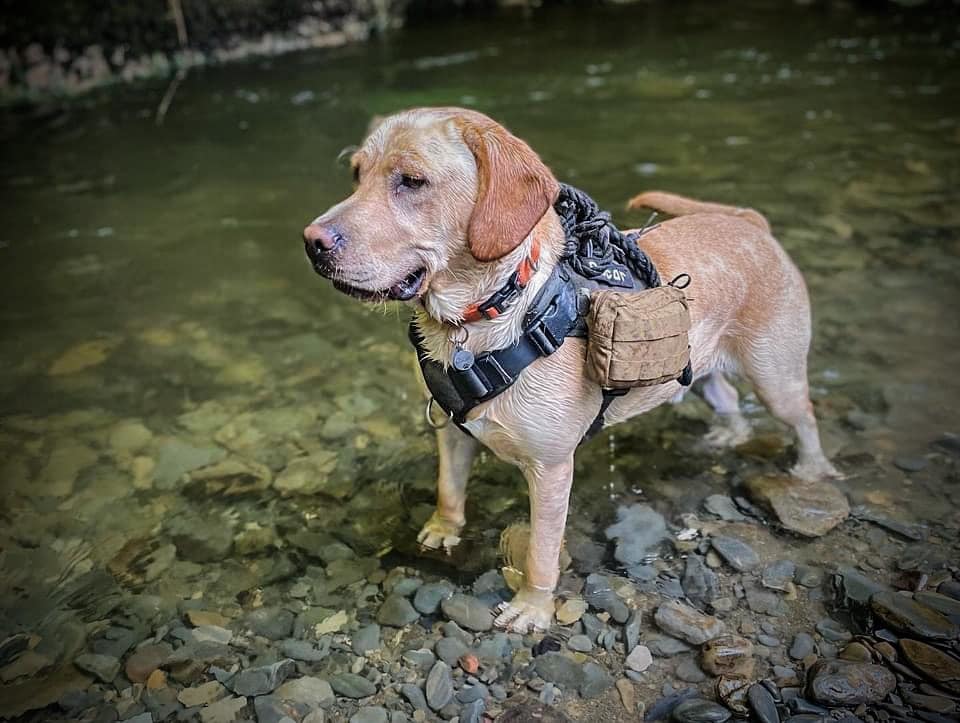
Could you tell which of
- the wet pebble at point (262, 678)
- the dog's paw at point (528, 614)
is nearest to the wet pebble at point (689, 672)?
the dog's paw at point (528, 614)

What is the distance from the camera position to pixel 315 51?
16.0 metres

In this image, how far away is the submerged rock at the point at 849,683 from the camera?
3332mm

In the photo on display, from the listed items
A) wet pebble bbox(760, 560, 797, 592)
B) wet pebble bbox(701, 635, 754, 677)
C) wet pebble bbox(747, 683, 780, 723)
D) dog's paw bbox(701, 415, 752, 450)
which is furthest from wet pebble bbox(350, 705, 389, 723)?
dog's paw bbox(701, 415, 752, 450)

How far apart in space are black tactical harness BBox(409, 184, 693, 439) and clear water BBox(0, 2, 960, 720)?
1231 millimetres

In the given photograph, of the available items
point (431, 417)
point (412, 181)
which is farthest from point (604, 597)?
point (412, 181)

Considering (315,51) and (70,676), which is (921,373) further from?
(315,51)

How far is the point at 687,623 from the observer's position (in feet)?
12.4

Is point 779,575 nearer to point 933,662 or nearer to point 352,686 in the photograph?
point 933,662

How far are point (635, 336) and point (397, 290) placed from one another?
956mm

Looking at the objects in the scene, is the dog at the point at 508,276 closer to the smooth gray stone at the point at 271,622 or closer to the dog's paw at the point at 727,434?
the dog's paw at the point at 727,434

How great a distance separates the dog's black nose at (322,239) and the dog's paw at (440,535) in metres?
1.94

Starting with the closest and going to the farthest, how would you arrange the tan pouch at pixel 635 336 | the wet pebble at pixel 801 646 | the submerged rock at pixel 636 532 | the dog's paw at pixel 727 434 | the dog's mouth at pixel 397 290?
the dog's mouth at pixel 397 290 < the tan pouch at pixel 635 336 < the wet pebble at pixel 801 646 < the submerged rock at pixel 636 532 < the dog's paw at pixel 727 434

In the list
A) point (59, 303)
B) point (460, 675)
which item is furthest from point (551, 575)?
point (59, 303)

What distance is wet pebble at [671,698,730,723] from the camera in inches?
131
